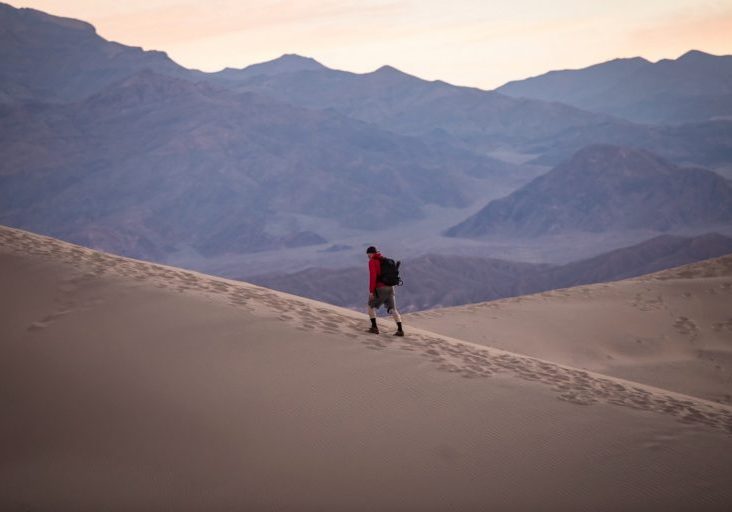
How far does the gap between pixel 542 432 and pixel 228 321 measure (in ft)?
15.2

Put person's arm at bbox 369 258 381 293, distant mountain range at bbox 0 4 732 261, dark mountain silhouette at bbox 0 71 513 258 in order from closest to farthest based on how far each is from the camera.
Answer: person's arm at bbox 369 258 381 293
distant mountain range at bbox 0 4 732 261
dark mountain silhouette at bbox 0 71 513 258

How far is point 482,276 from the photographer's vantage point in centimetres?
8969

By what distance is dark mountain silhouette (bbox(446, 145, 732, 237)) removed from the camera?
412 feet

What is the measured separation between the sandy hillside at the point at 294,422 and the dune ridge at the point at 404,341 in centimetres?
7

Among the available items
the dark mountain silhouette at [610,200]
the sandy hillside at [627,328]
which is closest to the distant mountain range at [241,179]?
the dark mountain silhouette at [610,200]

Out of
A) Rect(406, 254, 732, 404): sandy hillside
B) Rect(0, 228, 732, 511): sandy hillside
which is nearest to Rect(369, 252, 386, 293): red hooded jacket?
Rect(0, 228, 732, 511): sandy hillside

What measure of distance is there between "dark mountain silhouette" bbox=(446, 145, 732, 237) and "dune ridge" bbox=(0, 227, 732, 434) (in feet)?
392

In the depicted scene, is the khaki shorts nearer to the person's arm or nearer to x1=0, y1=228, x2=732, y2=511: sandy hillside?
the person's arm

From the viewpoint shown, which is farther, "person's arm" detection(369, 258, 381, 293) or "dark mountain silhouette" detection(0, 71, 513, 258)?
"dark mountain silhouette" detection(0, 71, 513, 258)

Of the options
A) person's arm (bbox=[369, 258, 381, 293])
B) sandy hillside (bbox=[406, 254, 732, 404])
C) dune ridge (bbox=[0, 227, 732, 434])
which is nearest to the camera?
dune ridge (bbox=[0, 227, 732, 434])

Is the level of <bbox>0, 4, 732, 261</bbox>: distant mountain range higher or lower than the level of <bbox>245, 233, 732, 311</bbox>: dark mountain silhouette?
higher

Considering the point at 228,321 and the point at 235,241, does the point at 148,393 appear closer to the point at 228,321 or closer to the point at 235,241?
the point at 228,321

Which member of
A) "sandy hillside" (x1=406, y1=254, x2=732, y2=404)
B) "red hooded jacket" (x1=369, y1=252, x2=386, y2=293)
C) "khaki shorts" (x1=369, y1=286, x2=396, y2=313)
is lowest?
"sandy hillside" (x1=406, y1=254, x2=732, y2=404)

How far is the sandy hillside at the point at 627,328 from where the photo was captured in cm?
1872
